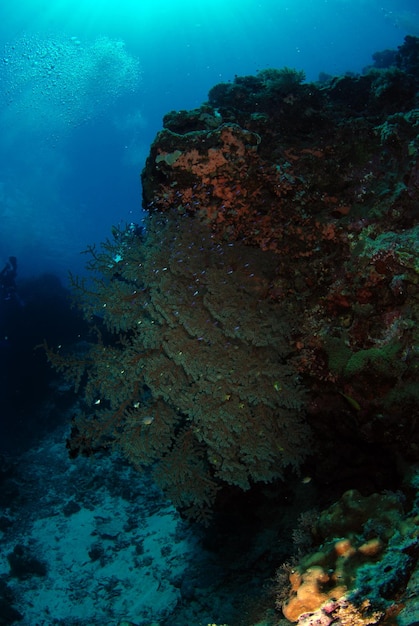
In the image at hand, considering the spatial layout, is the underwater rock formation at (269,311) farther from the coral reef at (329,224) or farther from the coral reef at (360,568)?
the coral reef at (360,568)

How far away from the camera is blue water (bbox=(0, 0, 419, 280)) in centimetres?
5216

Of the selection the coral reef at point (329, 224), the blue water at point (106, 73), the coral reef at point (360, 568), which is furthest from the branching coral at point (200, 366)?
the blue water at point (106, 73)

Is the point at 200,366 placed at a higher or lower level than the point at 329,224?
lower

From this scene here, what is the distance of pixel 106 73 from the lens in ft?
186

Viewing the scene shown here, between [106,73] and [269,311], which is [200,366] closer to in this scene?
[269,311]

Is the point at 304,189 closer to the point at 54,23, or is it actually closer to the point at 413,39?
the point at 413,39

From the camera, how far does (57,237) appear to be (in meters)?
62.1

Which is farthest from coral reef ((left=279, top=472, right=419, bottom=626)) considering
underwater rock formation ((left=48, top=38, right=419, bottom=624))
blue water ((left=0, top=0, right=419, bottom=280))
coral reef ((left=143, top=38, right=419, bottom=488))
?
blue water ((left=0, top=0, right=419, bottom=280))

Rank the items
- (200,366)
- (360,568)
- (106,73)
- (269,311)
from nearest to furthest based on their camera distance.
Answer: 1. (360,568)
2. (200,366)
3. (269,311)
4. (106,73)

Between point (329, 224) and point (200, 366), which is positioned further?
point (329, 224)

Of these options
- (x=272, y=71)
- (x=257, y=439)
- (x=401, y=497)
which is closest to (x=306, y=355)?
(x=257, y=439)

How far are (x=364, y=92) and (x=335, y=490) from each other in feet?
21.2

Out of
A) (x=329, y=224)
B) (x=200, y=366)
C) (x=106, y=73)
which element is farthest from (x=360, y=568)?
(x=106, y=73)

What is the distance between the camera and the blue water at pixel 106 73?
52156 mm
